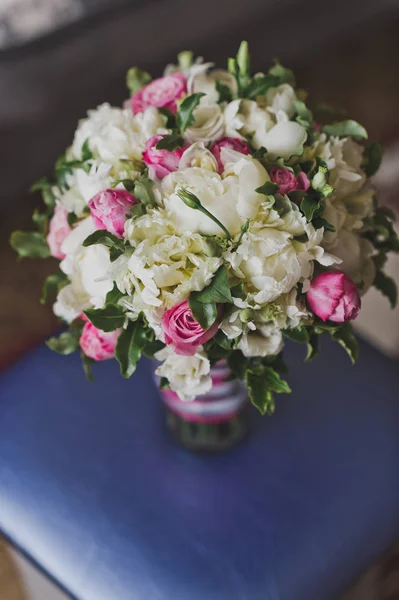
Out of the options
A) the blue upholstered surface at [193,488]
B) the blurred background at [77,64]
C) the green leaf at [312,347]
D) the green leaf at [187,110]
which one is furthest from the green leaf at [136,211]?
the blurred background at [77,64]

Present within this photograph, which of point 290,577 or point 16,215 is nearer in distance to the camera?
point 290,577

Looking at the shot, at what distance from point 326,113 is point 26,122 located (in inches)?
36.1

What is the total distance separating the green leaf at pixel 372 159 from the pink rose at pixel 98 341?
30 centimetres

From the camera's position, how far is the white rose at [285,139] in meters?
0.62

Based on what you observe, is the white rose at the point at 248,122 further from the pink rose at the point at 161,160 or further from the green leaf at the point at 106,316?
the green leaf at the point at 106,316

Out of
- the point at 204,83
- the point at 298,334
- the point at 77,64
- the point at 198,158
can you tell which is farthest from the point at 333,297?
the point at 77,64

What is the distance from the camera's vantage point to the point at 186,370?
630 mm

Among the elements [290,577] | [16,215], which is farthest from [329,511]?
[16,215]

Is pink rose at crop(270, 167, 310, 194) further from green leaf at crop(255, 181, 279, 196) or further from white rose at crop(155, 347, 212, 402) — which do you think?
white rose at crop(155, 347, 212, 402)

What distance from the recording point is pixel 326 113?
76cm

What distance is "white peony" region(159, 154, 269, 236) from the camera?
1.87 ft

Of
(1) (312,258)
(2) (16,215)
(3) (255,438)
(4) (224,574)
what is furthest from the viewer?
(2) (16,215)

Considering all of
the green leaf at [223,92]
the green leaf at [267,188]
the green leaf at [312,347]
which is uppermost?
the green leaf at [223,92]

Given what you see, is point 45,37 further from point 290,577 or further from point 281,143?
point 290,577
